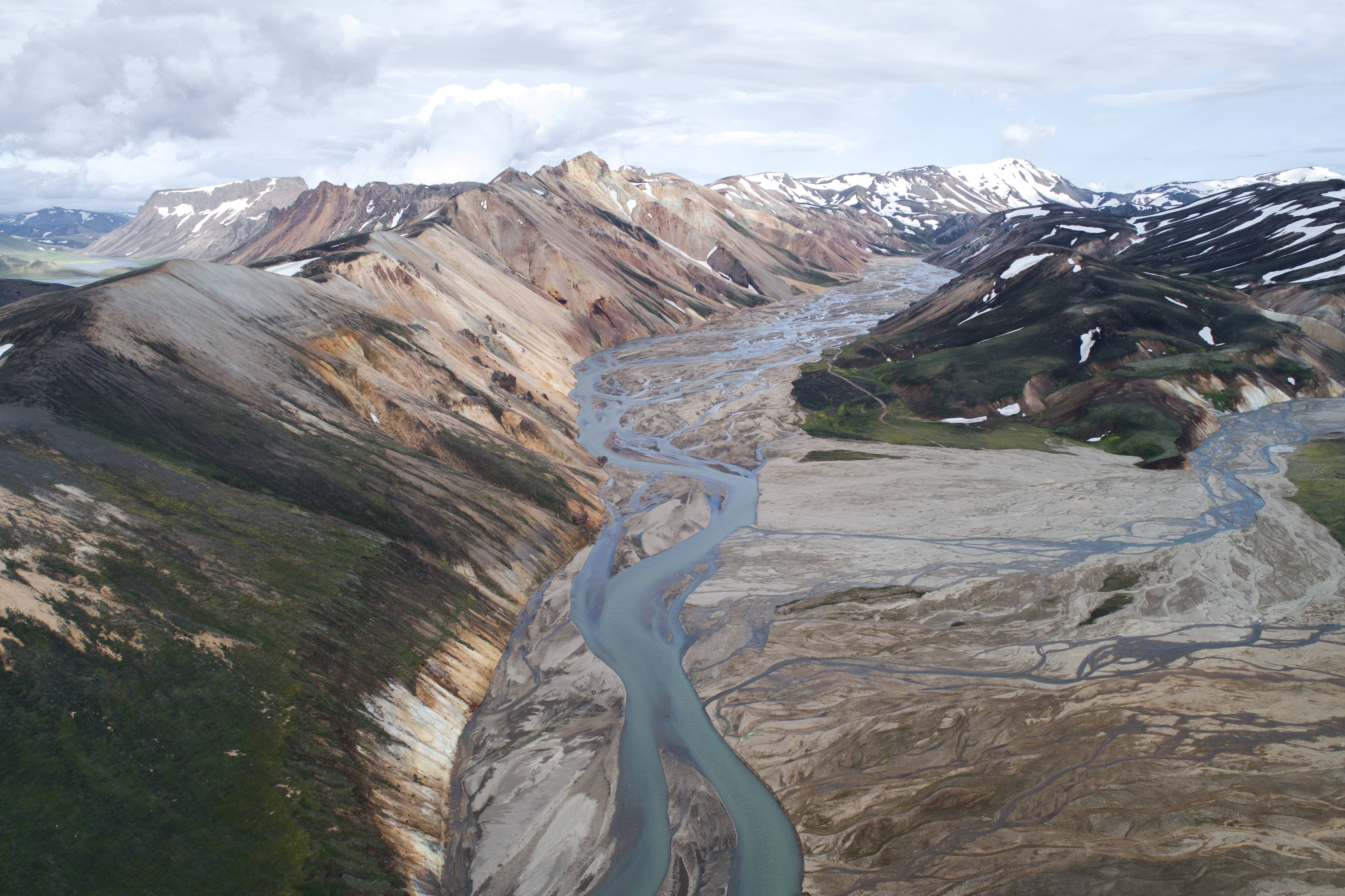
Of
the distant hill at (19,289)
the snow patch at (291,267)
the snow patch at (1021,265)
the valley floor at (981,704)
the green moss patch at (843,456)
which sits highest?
the distant hill at (19,289)

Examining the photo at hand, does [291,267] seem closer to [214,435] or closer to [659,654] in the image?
[214,435]

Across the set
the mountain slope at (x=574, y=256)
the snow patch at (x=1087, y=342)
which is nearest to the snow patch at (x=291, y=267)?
the mountain slope at (x=574, y=256)

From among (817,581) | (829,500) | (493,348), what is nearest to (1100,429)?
(829,500)

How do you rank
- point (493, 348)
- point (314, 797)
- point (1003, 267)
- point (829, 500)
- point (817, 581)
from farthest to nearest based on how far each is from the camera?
point (1003, 267) < point (493, 348) < point (829, 500) < point (817, 581) < point (314, 797)

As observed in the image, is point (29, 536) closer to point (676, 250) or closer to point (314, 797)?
point (314, 797)

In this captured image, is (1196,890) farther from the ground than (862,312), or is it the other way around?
(862,312)

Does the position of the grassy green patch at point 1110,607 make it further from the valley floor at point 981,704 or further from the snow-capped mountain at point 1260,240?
the snow-capped mountain at point 1260,240
